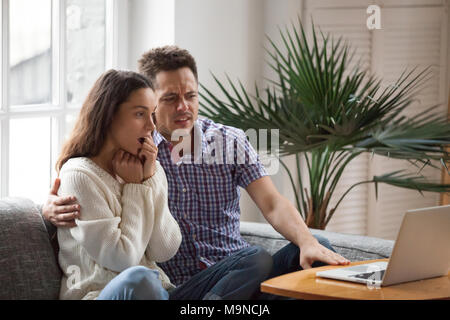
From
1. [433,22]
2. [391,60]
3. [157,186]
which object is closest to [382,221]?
[391,60]

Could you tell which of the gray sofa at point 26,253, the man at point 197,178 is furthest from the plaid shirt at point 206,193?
the gray sofa at point 26,253

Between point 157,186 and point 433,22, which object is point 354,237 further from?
point 433,22

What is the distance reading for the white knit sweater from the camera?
1.87 m

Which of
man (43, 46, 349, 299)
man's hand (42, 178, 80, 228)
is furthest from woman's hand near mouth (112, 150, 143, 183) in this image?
man (43, 46, 349, 299)

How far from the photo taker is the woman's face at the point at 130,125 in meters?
2.04

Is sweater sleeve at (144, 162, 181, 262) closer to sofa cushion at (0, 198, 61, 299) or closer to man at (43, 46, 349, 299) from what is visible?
man at (43, 46, 349, 299)

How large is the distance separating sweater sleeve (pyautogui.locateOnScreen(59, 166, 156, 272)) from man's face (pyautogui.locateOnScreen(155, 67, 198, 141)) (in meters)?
0.34

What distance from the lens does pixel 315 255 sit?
6.63ft

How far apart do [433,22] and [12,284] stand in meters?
2.89

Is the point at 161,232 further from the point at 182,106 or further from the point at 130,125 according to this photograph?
the point at 182,106

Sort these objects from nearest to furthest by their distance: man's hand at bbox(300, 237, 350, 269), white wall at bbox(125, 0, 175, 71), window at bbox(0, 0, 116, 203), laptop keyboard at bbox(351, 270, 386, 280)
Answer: laptop keyboard at bbox(351, 270, 386, 280) → man's hand at bbox(300, 237, 350, 269) → window at bbox(0, 0, 116, 203) → white wall at bbox(125, 0, 175, 71)

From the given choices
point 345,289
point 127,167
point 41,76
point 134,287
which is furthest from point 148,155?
point 41,76

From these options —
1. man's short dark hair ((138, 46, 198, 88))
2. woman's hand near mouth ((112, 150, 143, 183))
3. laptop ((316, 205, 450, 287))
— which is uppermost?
man's short dark hair ((138, 46, 198, 88))
